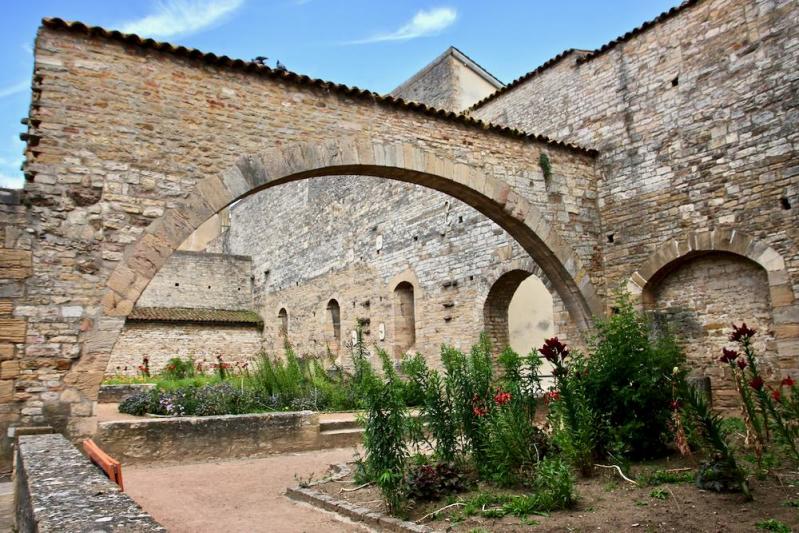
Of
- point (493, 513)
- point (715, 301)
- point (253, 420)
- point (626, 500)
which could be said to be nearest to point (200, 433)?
point (253, 420)

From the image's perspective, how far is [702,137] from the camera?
8.78m

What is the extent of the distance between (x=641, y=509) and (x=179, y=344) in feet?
56.8

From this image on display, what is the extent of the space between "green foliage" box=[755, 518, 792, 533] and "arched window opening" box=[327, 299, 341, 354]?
14.3 m

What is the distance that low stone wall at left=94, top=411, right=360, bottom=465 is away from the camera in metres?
7.02

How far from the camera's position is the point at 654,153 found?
938cm

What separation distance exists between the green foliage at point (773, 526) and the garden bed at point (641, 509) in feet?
0.03

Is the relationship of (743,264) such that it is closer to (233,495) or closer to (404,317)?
(233,495)

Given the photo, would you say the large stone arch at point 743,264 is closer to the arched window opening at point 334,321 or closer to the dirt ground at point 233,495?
the dirt ground at point 233,495

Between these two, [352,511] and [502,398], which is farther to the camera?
[502,398]

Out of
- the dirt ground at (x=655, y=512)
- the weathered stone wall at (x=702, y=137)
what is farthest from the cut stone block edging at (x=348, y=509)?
the weathered stone wall at (x=702, y=137)

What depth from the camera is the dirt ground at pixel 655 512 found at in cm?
373

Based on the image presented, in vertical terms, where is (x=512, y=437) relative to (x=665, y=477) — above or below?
above

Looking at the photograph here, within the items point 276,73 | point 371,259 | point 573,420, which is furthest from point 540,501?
point 371,259

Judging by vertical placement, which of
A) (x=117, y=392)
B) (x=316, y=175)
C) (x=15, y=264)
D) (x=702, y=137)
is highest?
(x=702, y=137)
